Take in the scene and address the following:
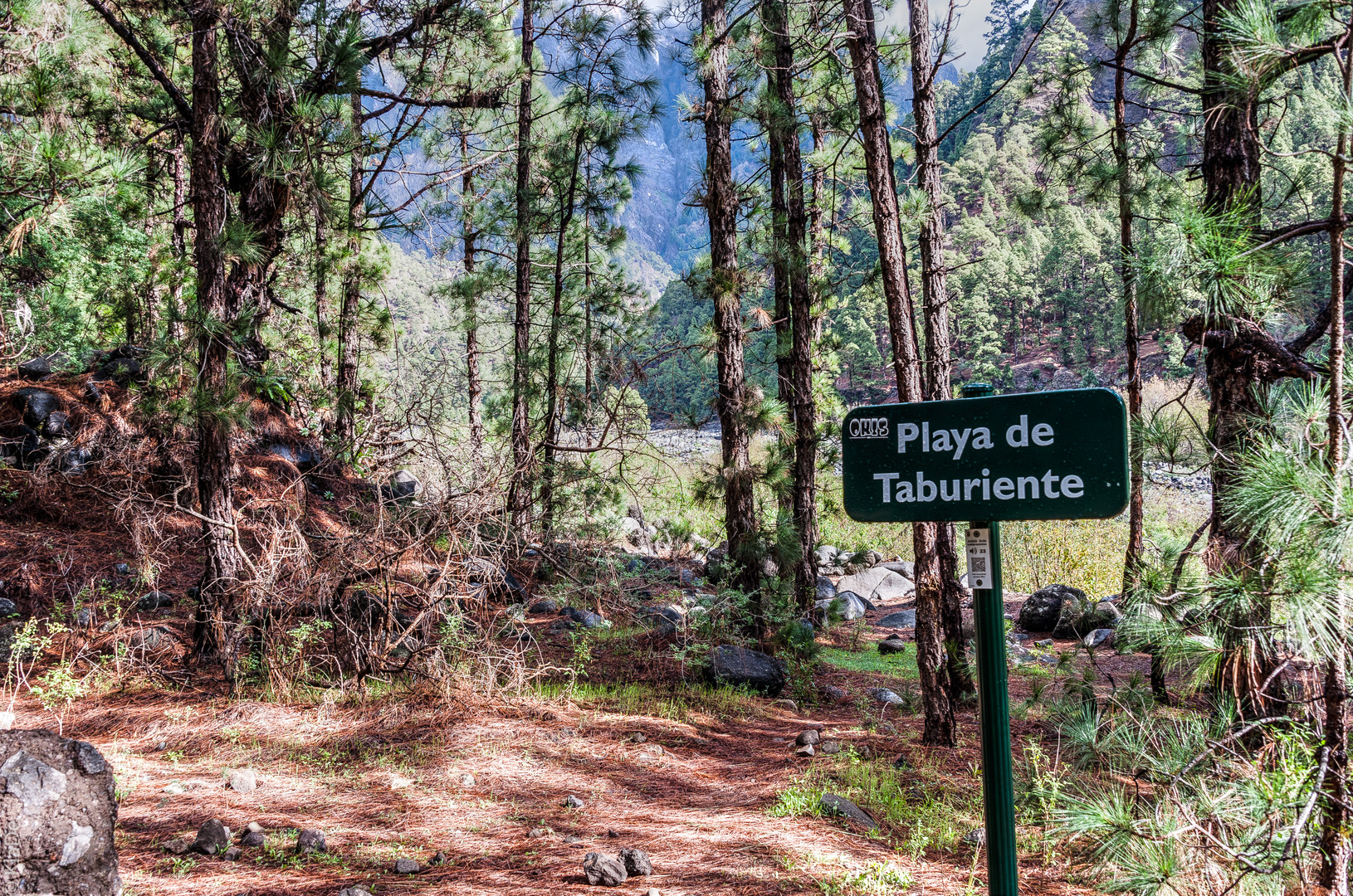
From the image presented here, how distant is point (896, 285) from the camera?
15.9 ft

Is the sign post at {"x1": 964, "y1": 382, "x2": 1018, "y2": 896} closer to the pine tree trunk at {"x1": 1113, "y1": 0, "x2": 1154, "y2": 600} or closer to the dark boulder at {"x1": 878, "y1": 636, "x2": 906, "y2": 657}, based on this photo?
the pine tree trunk at {"x1": 1113, "y1": 0, "x2": 1154, "y2": 600}

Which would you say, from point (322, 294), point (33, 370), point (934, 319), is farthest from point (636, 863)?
point (322, 294)

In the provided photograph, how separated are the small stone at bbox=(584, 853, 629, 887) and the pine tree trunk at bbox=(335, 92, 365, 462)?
5.52 metres

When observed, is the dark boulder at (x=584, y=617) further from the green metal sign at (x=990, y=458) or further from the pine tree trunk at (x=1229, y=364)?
the green metal sign at (x=990, y=458)

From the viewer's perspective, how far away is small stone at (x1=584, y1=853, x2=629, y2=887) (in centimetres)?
289

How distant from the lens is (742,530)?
697 cm

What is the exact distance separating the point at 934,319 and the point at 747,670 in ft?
10.6

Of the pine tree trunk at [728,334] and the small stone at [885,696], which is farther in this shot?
the pine tree trunk at [728,334]

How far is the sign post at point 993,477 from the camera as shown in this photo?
1.73 m

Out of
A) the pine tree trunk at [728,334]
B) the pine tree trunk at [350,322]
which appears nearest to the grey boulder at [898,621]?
the pine tree trunk at [728,334]

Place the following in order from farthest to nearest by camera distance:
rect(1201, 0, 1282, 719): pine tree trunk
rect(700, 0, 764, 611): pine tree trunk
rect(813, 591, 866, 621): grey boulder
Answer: rect(813, 591, 866, 621): grey boulder, rect(700, 0, 764, 611): pine tree trunk, rect(1201, 0, 1282, 719): pine tree trunk

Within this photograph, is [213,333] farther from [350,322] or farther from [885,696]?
[885,696]

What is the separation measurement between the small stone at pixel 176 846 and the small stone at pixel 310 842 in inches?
16.6

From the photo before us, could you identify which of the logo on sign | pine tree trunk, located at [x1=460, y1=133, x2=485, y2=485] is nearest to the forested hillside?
the logo on sign
